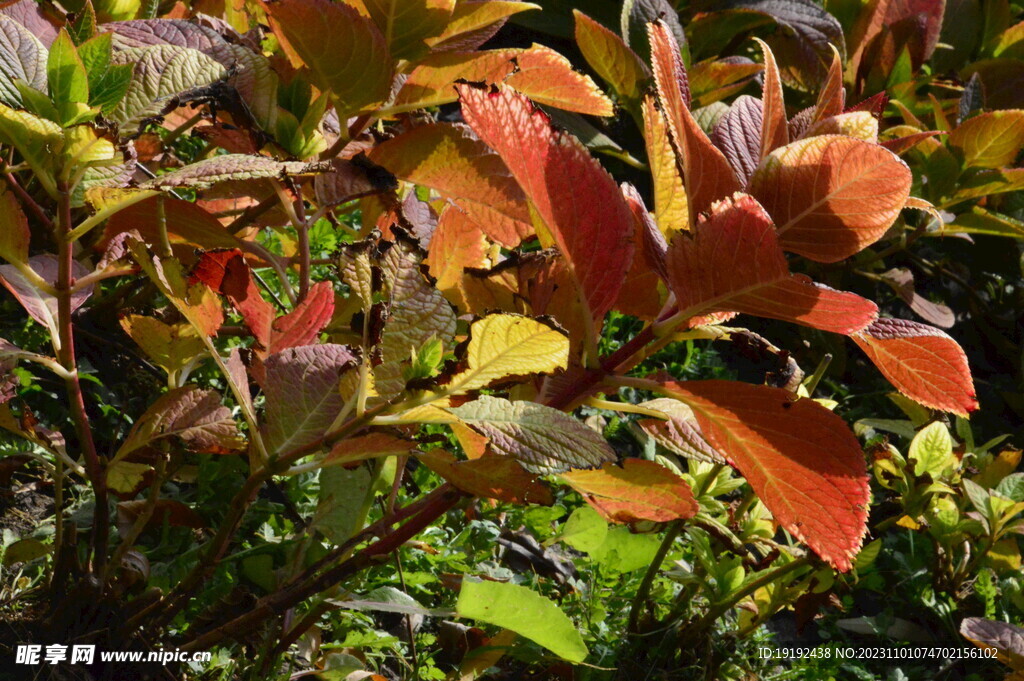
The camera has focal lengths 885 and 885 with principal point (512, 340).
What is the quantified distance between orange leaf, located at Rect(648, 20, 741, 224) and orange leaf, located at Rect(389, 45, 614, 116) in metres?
0.25

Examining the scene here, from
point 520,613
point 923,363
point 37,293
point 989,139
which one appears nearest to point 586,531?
point 520,613

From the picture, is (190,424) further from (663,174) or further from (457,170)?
(663,174)

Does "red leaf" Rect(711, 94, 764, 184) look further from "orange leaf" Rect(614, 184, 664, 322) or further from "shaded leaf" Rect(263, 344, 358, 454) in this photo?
"shaded leaf" Rect(263, 344, 358, 454)

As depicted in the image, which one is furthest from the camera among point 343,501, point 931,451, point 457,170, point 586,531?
point 931,451

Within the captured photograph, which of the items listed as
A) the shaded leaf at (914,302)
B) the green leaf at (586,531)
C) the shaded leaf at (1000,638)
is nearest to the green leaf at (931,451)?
the shaded leaf at (1000,638)

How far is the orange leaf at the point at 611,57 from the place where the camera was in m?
1.88

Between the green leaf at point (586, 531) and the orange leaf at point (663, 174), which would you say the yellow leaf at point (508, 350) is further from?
the green leaf at point (586, 531)

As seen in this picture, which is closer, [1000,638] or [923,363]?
[923,363]

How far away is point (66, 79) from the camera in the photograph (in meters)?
0.82

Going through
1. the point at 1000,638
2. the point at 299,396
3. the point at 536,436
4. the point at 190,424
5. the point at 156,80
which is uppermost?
the point at 156,80

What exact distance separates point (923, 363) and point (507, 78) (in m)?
0.63

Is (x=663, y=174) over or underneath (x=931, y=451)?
over

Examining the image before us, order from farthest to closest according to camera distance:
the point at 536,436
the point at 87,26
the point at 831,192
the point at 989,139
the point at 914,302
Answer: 1. the point at 914,302
2. the point at 989,139
3. the point at 87,26
4. the point at 831,192
5. the point at 536,436

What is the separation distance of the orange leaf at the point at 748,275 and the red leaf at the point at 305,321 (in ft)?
1.30
